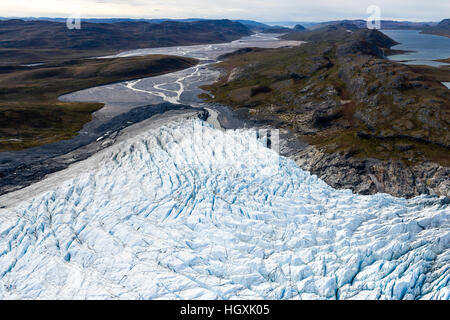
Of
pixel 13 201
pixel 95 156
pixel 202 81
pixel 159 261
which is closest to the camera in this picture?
pixel 159 261

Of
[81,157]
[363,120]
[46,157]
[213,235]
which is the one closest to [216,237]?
[213,235]

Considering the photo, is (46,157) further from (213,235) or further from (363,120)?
(363,120)

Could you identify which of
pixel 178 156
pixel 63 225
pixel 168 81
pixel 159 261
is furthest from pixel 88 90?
pixel 159 261

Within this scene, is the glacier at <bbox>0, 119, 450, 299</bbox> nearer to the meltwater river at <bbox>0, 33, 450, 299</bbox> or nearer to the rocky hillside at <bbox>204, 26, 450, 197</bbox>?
the meltwater river at <bbox>0, 33, 450, 299</bbox>

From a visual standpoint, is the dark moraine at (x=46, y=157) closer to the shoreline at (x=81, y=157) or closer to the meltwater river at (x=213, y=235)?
the shoreline at (x=81, y=157)

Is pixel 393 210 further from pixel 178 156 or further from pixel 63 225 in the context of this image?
pixel 63 225

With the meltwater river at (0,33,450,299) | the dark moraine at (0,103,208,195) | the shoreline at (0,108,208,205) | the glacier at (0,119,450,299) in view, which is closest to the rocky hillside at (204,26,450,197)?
the meltwater river at (0,33,450,299)
